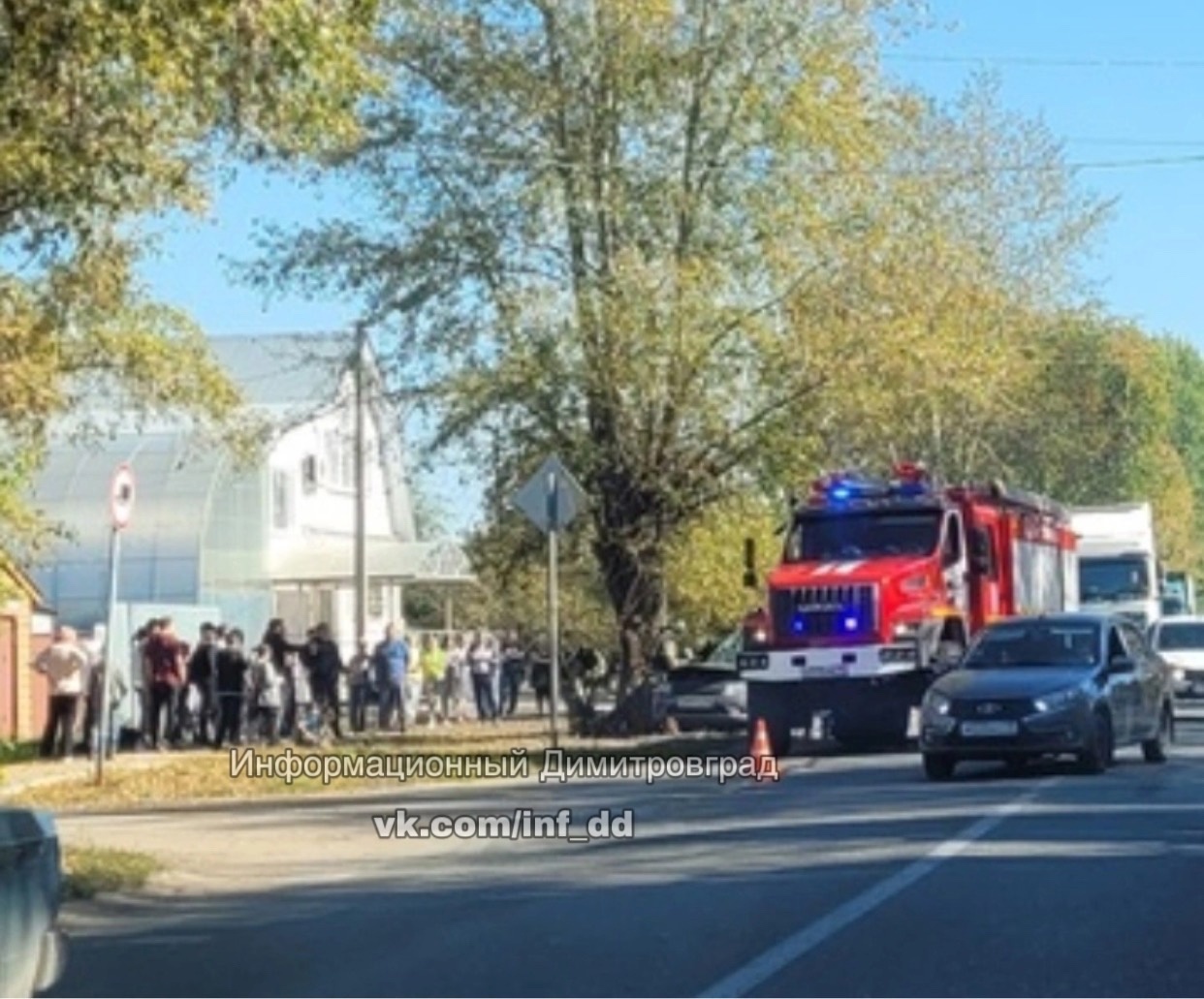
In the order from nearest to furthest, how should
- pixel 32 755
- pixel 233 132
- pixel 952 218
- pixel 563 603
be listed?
pixel 233 132 < pixel 32 755 < pixel 952 218 < pixel 563 603

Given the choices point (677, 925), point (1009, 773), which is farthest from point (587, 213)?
point (677, 925)

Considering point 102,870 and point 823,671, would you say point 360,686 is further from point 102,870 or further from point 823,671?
point 102,870

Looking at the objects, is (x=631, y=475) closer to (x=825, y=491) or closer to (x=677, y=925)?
(x=825, y=491)

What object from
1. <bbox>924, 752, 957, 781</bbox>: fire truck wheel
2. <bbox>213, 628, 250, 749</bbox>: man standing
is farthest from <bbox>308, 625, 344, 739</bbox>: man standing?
<bbox>924, 752, 957, 781</bbox>: fire truck wheel

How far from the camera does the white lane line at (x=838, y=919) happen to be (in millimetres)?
12094

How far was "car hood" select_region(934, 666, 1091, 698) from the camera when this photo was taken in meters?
24.3

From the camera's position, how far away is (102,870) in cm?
1759

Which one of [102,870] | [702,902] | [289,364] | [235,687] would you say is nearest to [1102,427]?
[289,364]

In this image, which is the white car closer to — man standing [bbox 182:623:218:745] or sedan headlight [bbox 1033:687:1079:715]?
man standing [bbox 182:623:218:745]

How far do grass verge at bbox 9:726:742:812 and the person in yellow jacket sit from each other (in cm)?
929

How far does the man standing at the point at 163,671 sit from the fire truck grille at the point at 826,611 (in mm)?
7917

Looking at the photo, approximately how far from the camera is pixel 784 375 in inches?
1337

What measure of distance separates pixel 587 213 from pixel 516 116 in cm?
153

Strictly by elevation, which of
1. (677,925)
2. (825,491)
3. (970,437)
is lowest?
(677,925)
